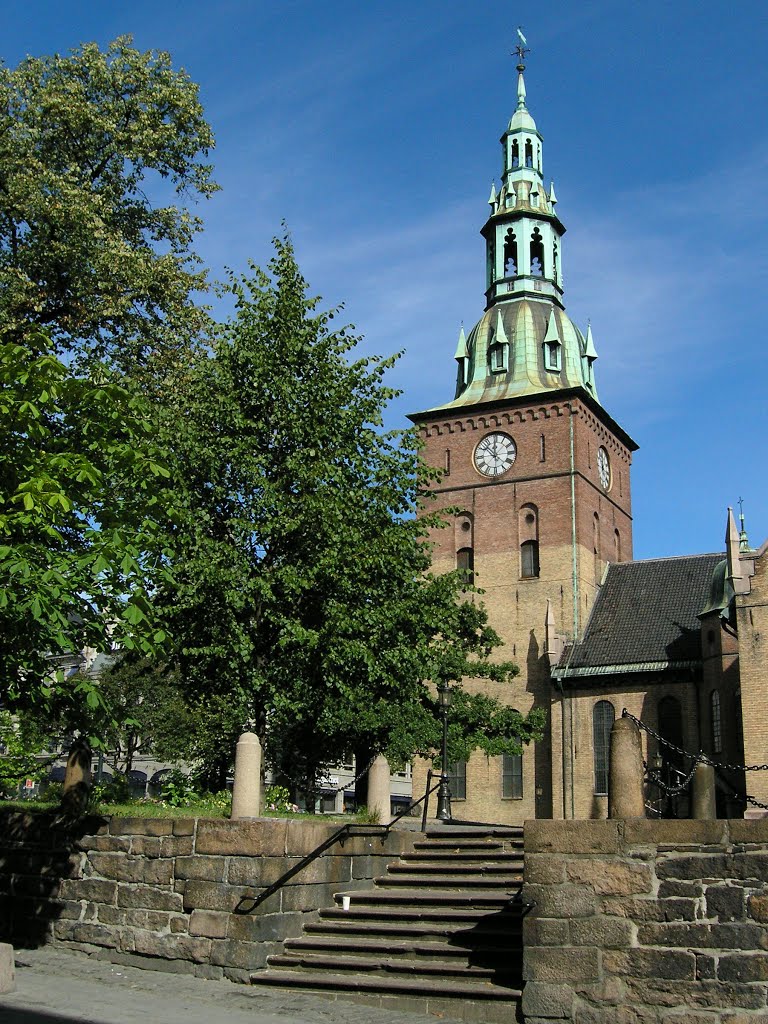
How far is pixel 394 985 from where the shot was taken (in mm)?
10133

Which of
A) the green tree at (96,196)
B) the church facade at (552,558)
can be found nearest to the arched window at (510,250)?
the church facade at (552,558)

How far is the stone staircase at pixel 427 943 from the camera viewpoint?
9.90 meters

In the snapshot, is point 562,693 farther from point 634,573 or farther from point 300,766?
point 300,766

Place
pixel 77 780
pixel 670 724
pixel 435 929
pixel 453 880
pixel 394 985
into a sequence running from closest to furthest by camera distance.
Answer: pixel 394 985
pixel 435 929
pixel 453 880
pixel 77 780
pixel 670 724

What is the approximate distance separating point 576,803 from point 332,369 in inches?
985

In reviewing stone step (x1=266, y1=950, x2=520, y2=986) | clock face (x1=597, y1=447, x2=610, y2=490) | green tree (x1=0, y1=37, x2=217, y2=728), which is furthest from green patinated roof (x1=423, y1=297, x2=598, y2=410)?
stone step (x1=266, y1=950, x2=520, y2=986)

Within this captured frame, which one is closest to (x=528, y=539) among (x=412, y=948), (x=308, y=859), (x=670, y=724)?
(x=670, y=724)

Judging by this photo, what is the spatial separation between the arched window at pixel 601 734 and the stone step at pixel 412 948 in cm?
2741

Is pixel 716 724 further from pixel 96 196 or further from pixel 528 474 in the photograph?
pixel 96 196

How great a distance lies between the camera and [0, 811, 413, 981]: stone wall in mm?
11383

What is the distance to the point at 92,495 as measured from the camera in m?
11.7

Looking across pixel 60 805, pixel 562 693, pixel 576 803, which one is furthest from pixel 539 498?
pixel 60 805

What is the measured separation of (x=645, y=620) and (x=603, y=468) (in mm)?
9123

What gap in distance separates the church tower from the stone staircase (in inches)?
986
